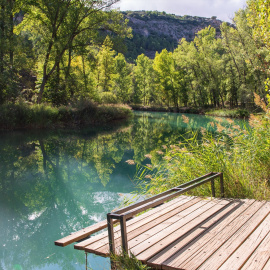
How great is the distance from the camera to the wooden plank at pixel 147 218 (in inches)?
97.3

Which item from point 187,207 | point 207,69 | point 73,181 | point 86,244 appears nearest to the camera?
point 86,244

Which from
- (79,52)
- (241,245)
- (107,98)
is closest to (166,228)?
(241,245)

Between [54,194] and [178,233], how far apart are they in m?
4.79

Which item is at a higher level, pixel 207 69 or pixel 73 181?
pixel 207 69

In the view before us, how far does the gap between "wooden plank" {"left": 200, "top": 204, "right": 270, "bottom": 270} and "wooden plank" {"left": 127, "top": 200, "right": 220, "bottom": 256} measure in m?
0.44

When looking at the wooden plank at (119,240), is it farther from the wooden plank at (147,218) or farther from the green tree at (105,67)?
the green tree at (105,67)

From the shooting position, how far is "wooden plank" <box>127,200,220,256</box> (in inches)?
89.8

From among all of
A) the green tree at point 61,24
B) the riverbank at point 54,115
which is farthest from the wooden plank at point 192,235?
the green tree at point 61,24

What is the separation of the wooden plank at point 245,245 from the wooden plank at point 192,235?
30 cm

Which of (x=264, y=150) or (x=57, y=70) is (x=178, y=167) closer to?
(x=264, y=150)

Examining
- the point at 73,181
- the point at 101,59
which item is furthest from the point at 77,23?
the point at 73,181

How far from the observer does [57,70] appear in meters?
23.8

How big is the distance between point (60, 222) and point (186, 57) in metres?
Answer: 36.2

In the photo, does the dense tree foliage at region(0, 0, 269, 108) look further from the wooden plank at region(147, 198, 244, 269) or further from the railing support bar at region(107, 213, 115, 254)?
the railing support bar at region(107, 213, 115, 254)
